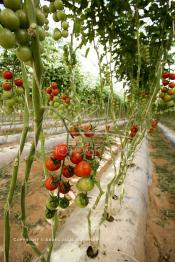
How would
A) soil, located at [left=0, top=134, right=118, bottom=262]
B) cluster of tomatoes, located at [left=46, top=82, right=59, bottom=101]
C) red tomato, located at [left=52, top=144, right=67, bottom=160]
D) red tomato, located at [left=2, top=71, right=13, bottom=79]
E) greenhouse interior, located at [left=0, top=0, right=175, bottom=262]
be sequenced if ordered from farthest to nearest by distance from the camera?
cluster of tomatoes, located at [left=46, top=82, right=59, bottom=101] → soil, located at [left=0, top=134, right=118, bottom=262] → red tomato, located at [left=2, top=71, right=13, bottom=79] → red tomato, located at [left=52, top=144, right=67, bottom=160] → greenhouse interior, located at [left=0, top=0, right=175, bottom=262]

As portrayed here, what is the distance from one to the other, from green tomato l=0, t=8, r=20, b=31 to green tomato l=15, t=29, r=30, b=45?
0.04ft

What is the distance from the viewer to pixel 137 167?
275 cm

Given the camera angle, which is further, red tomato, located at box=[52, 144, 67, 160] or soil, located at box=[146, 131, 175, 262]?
soil, located at box=[146, 131, 175, 262]

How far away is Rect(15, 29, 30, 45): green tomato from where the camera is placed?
0.41 meters

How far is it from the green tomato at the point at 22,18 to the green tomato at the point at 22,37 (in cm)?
2

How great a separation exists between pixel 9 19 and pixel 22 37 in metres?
Answer: 0.04

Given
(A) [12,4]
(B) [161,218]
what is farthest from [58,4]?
(B) [161,218]

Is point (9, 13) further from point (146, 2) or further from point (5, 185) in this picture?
point (5, 185)

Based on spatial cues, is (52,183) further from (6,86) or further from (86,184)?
(6,86)

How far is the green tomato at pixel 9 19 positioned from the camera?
1.28ft

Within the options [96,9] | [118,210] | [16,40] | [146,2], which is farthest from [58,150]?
[146,2]

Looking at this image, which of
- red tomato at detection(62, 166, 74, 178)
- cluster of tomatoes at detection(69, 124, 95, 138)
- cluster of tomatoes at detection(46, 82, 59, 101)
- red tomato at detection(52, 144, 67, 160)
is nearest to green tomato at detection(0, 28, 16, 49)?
cluster of tomatoes at detection(69, 124, 95, 138)

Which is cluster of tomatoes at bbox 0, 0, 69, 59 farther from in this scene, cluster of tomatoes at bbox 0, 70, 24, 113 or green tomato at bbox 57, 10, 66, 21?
cluster of tomatoes at bbox 0, 70, 24, 113

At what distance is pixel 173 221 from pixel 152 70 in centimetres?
174
